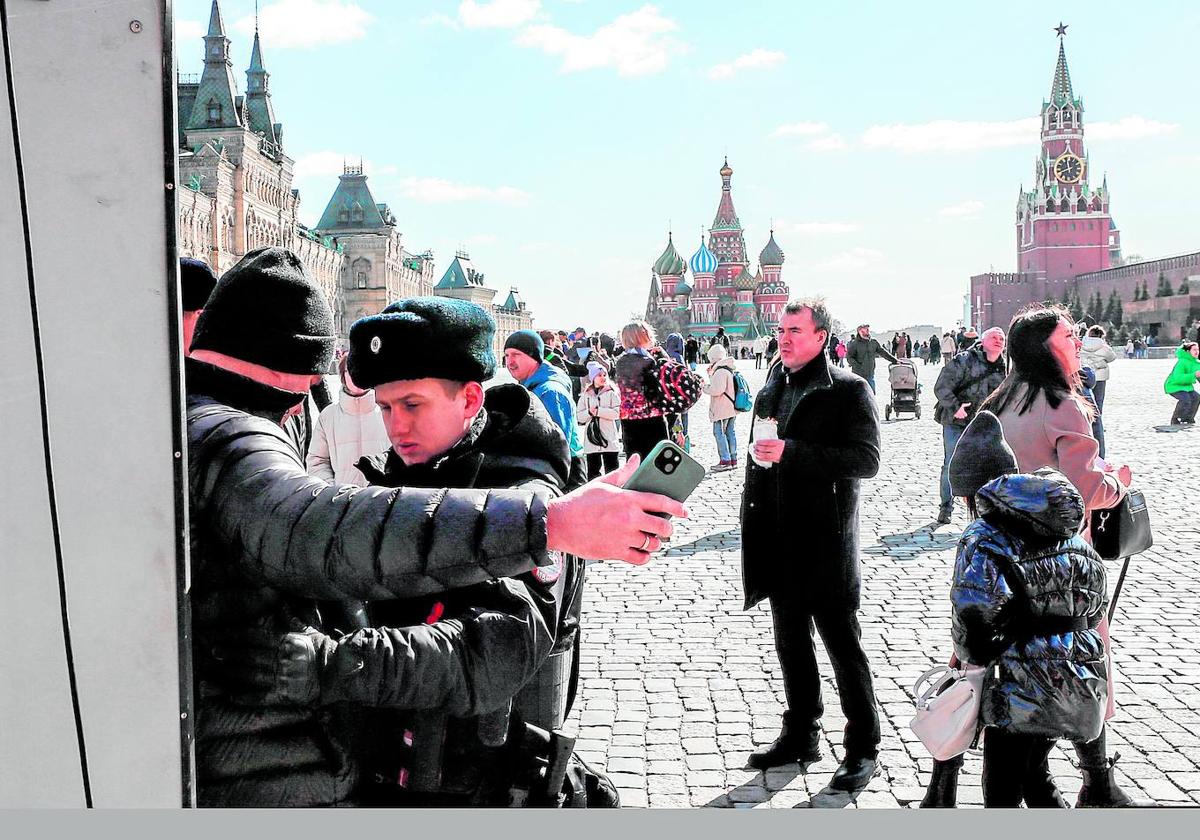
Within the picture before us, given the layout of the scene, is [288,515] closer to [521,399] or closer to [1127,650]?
[521,399]

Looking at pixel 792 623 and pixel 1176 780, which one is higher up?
pixel 792 623

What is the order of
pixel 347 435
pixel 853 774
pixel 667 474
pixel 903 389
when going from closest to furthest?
pixel 667 474
pixel 853 774
pixel 347 435
pixel 903 389

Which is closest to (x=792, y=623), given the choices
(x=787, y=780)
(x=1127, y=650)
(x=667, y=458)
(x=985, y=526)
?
(x=787, y=780)

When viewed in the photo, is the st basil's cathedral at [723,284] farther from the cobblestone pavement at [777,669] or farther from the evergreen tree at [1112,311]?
the cobblestone pavement at [777,669]

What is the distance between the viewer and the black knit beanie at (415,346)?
2.06 meters

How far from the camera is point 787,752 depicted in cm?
439

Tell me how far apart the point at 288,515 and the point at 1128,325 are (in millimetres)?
89898

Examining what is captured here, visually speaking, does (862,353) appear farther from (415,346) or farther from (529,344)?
(415,346)

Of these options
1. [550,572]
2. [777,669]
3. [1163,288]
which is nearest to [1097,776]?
[777,669]

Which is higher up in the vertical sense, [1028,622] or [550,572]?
[550,572]

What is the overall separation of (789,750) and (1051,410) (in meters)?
1.54

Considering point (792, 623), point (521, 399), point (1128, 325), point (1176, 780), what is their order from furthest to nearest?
point (1128, 325), point (792, 623), point (1176, 780), point (521, 399)

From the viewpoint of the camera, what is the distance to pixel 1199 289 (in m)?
76.0

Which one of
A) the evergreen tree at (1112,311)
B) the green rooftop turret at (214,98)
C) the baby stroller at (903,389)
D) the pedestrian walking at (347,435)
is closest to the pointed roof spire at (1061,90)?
the evergreen tree at (1112,311)
